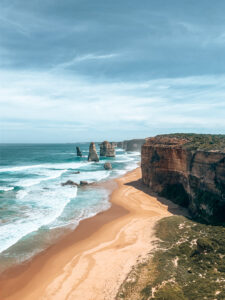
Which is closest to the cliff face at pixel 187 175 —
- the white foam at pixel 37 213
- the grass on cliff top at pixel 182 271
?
the grass on cliff top at pixel 182 271

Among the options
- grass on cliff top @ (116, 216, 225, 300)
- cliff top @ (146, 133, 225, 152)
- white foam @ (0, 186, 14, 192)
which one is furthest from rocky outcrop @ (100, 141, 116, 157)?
grass on cliff top @ (116, 216, 225, 300)

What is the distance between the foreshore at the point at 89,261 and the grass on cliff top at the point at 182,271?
1.00 meters

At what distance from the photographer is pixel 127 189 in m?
→ 38.5

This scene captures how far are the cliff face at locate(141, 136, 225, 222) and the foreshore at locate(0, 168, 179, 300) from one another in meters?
4.18

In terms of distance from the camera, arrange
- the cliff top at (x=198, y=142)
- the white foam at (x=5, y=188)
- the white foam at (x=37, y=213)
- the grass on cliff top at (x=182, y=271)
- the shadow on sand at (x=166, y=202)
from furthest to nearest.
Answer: the white foam at (x=5, y=188) < the shadow on sand at (x=166, y=202) < the cliff top at (x=198, y=142) < the white foam at (x=37, y=213) < the grass on cliff top at (x=182, y=271)

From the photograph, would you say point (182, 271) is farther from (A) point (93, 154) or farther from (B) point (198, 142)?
(A) point (93, 154)

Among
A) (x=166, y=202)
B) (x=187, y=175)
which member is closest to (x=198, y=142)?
(x=187, y=175)

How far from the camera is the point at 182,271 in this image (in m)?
14.3

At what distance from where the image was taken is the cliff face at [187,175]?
22203 millimetres

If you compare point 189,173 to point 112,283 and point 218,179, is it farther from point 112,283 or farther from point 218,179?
point 112,283

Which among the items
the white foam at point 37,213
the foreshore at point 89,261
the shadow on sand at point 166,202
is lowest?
the foreshore at point 89,261

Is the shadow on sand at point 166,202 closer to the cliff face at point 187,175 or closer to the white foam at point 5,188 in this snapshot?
the cliff face at point 187,175

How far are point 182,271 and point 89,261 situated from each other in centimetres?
685

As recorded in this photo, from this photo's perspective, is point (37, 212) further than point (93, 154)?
No
